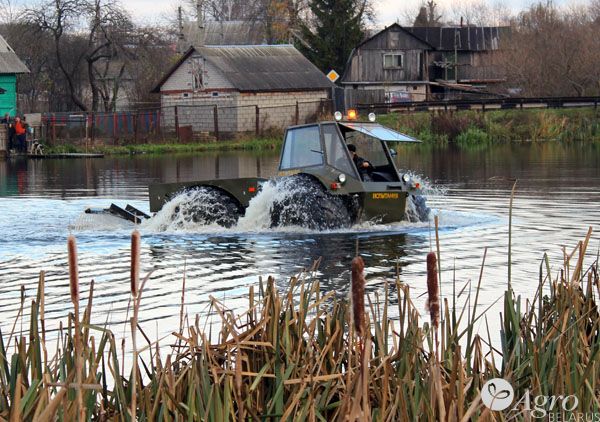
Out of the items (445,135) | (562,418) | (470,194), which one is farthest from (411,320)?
(445,135)

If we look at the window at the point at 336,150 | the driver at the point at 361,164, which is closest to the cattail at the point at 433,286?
the window at the point at 336,150

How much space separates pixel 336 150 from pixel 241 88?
141ft

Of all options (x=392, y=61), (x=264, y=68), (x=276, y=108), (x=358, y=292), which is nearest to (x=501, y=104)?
(x=276, y=108)

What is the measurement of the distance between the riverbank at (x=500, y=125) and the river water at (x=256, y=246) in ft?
80.2

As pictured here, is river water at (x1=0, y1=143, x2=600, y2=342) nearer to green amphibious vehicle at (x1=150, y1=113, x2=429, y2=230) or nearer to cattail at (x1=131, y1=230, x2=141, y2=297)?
green amphibious vehicle at (x1=150, y1=113, x2=429, y2=230)

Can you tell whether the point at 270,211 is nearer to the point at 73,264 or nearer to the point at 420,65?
the point at 73,264

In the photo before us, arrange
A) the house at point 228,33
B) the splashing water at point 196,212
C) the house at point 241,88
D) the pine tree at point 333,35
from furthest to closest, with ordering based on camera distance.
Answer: the house at point 228,33 → the pine tree at point 333,35 → the house at point 241,88 → the splashing water at point 196,212

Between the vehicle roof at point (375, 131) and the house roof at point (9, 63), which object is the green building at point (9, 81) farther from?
the vehicle roof at point (375, 131)

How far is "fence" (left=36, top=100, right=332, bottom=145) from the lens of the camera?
55.5m

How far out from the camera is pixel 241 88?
205 ft

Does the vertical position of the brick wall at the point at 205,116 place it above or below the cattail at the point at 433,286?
above

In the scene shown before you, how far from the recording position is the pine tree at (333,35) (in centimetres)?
8050

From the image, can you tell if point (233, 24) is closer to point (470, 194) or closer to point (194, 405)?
point (470, 194)

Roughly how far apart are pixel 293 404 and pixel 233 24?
125 metres
